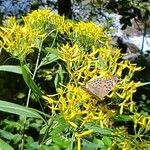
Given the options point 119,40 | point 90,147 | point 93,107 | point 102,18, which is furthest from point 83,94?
point 119,40

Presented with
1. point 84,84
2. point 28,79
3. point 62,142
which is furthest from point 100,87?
point 62,142

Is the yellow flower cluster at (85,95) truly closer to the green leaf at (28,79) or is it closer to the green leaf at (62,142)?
the green leaf at (28,79)

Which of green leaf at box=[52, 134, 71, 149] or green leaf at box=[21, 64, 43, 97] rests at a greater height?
green leaf at box=[21, 64, 43, 97]

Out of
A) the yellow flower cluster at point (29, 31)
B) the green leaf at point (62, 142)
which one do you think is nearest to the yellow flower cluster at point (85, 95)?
the yellow flower cluster at point (29, 31)

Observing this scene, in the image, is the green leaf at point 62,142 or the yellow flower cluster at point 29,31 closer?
the yellow flower cluster at point 29,31

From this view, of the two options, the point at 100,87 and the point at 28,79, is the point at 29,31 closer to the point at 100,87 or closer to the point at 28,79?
the point at 28,79

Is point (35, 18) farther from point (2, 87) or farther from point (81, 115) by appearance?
point (2, 87)

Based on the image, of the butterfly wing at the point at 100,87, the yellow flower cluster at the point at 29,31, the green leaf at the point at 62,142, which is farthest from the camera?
the green leaf at the point at 62,142

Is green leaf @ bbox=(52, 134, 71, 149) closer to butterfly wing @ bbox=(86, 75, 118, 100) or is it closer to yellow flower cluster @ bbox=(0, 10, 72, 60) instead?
yellow flower cluster @ bbox=(0, 10, 72, 60)

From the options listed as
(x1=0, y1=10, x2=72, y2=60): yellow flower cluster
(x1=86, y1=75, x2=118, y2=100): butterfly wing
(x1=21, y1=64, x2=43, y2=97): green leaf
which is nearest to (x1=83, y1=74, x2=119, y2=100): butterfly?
(x1=86, y1=75, x2=118, y2=100): butterfly wing
